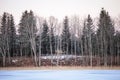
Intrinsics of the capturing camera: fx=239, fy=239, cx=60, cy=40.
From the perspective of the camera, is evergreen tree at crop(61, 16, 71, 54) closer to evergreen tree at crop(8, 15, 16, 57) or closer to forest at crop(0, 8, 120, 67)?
forest at crop(0, 8, 120, 67)

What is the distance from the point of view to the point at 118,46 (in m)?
6.67

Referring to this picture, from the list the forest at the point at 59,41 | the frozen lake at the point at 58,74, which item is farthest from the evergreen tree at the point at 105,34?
the frozen lake at the point at 58,74

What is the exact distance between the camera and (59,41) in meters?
6.88

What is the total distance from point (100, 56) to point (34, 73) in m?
1.96

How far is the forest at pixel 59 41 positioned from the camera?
6797 mm

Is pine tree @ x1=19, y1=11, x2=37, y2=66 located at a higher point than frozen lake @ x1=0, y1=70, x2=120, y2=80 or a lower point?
higher

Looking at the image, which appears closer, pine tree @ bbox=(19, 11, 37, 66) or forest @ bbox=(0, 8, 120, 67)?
forest @ bbox=(0, 8, 120, 67)

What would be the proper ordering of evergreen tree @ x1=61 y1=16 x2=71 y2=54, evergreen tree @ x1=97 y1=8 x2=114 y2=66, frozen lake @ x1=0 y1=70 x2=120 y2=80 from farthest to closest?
evergreen tree @ x1=61 y1=16 x2=71 y2=54 → evergreen tree @ x1=97 y1=8 x2=114 y2=66 → frozen lake @ x1=0 y1=70 x2=120 y2=80

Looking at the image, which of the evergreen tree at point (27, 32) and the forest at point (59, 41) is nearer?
the forest at point (59, 41)

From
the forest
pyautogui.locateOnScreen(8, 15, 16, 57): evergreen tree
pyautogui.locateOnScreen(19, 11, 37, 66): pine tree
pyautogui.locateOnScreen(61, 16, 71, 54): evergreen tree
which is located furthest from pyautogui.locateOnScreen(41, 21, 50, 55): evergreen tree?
pyautogui.locateOnScreen(8, 15, 16, 57): evergreen tree

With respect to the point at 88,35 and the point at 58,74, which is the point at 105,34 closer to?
the point at 88,35

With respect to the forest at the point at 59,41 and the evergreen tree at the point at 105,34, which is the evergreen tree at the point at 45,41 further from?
the evergreen tree at the point at 105,34

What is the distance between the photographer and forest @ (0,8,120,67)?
6.80 m
